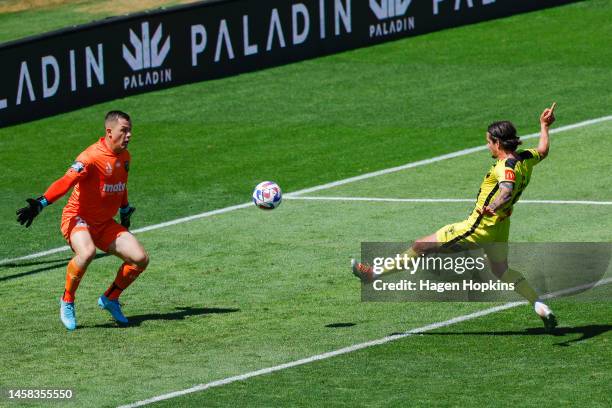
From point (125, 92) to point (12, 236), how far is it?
9.05 metres

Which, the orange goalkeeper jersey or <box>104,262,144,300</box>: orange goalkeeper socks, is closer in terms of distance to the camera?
the orange goalkeeper jersey

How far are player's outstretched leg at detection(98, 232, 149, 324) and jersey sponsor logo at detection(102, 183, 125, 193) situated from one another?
478 millimetres

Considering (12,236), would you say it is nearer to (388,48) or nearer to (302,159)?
(302,159)

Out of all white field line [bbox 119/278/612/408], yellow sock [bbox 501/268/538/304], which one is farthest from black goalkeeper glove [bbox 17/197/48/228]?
yellow sock [bbox 501/268/538/304]

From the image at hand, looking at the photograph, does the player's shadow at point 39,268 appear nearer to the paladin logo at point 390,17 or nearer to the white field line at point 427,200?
the white field line at point 427,200

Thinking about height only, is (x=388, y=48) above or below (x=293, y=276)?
above

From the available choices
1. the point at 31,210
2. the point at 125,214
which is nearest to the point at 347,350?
the point at 125,214

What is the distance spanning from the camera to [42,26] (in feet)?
113

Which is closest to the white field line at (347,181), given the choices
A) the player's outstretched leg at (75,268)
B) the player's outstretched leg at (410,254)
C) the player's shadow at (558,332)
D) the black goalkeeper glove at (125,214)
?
the black goalkeeper glove at (125,214)

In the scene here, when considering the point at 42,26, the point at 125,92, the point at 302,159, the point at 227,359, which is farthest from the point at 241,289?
the point at 42,26

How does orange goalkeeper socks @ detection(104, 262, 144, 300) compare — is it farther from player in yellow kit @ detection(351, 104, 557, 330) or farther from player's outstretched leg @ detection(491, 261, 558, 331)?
player's outstretched leg @ detection(491, 261, 558, 331)

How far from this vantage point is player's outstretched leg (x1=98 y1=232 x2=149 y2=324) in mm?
15586

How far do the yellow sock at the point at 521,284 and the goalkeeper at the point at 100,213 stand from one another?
3.86 m

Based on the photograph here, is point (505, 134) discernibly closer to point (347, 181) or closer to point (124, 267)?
point (124, 267)
